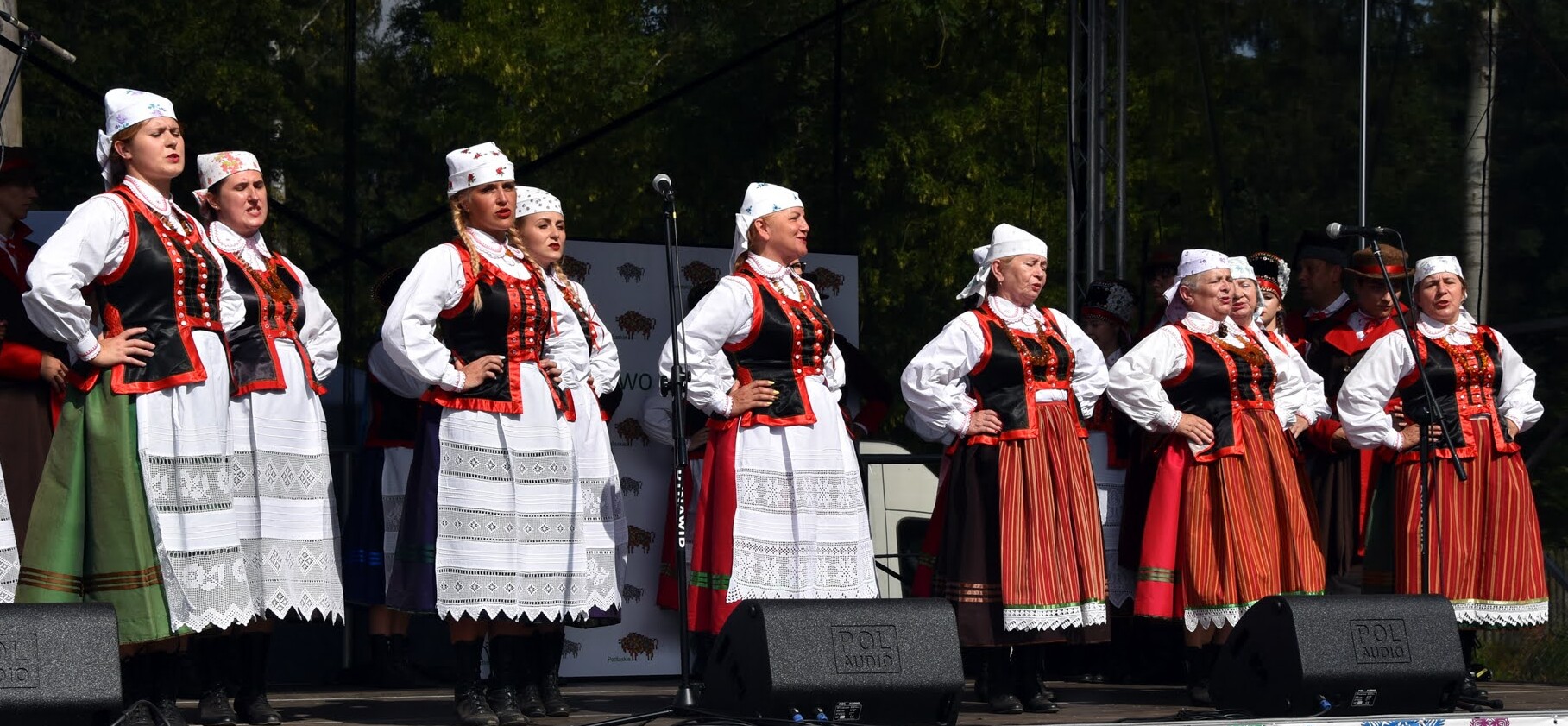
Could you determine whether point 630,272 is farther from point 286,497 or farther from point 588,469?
point 286,497

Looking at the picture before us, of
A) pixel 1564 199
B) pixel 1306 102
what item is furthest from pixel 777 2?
pixel 1564 199

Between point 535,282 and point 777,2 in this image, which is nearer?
point 535,282

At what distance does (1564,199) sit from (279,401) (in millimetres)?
6551

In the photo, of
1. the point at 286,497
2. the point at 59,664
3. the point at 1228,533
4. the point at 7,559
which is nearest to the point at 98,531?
the point at 7,559

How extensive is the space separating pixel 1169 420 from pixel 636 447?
1923 millimetres

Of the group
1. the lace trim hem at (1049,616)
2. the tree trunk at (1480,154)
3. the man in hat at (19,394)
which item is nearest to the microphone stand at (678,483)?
the lace trim hem at (1049,616)

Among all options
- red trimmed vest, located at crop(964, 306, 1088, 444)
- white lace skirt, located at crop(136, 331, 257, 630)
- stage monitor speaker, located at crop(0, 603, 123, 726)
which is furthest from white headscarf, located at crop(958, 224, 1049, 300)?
stage monitor speaker, located at crop(0, 603, 123, 726)

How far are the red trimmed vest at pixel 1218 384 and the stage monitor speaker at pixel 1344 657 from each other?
4.20 ft

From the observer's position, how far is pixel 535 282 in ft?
19.1

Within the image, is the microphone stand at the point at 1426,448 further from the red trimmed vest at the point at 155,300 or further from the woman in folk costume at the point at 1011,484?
the red trimmed vest at the point at 155,300

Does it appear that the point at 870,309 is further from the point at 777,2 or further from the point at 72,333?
the point at 72,333

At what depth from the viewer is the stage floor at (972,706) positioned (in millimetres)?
5070

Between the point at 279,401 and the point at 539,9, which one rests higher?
the point at 539,9

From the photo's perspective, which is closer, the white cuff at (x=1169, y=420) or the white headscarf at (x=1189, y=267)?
the white cuff at (x=1169, y=420)
